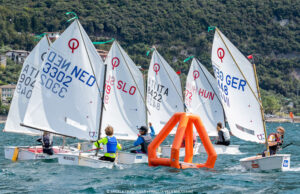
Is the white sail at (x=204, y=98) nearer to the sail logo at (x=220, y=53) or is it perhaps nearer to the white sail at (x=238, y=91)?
the white sail at (x=238, y=91)

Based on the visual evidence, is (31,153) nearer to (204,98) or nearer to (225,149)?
(225,149)

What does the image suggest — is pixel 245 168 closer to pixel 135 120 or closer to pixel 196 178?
pixel 196 178

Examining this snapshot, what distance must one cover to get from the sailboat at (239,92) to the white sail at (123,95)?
8.25 m

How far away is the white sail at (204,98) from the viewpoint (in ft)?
118

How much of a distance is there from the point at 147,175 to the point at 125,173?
42.4 inches

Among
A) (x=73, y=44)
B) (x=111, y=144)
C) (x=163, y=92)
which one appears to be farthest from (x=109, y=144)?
(x=163, y=92)

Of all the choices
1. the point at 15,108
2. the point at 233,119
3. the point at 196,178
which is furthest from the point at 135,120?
the point at 196,178

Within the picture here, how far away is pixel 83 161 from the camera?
2044cm

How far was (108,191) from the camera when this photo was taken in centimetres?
1554

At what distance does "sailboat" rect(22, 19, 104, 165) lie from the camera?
890 inches

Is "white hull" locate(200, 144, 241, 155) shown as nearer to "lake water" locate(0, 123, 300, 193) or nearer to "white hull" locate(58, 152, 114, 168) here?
"lake water" locate(0, 123, 300, 193)

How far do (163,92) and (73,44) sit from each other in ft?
45.2

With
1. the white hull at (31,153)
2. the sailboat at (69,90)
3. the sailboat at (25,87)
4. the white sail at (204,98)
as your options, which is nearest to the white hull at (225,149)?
the white sail at (204,98)

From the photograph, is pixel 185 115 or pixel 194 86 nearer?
pixel 185 115
